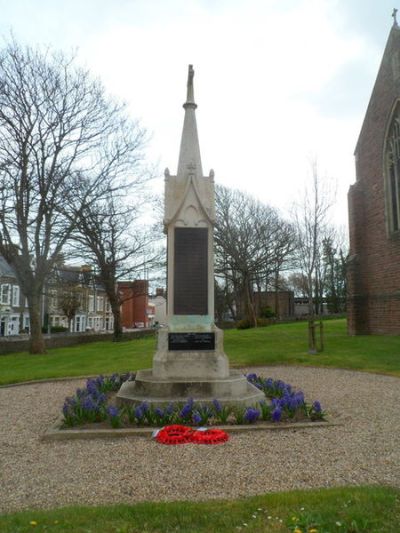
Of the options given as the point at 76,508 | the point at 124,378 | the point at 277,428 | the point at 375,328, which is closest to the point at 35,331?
the point at 124,378

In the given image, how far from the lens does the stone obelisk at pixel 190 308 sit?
765cm

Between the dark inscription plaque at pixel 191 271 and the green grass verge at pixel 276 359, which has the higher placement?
the dark inscription plaque at pixel 191 271

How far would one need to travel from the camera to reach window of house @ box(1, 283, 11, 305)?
4768 centimetres

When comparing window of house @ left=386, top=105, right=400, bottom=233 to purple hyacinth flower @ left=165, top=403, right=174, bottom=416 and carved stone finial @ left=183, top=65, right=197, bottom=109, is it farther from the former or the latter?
purple hyacinth flower @ left=165, top=403, right=174, bottom=416

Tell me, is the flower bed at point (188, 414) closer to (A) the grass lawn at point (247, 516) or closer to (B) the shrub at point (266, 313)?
(A) the grass lawn at point (247, 516)

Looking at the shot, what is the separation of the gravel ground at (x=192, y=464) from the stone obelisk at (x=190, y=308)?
5.21 feet

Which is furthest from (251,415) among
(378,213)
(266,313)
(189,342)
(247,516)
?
(266,313)

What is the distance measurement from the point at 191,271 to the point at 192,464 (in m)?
4.26

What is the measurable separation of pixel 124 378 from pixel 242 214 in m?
28.5

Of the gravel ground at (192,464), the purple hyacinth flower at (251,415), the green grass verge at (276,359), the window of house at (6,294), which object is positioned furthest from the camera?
the window of house at (6,294)

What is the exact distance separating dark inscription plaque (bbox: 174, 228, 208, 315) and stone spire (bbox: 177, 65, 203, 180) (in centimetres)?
123

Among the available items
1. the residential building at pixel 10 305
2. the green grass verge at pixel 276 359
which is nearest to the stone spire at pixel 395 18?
the green grass verge at pixel 276 359

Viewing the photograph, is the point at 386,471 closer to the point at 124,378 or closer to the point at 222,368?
the point at 222,368

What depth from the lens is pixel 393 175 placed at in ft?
64.6
